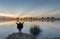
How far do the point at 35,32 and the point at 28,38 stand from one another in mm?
6505

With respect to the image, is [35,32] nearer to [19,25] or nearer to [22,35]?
[19,25]

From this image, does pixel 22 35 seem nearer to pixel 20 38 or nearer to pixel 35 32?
pixel 20 38

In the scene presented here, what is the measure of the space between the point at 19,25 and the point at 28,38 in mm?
4077

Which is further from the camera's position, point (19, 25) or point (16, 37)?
point (19, 25)

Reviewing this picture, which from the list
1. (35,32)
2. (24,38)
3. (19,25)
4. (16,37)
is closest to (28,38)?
(24,38)

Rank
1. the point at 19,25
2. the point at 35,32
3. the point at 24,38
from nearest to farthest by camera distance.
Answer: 1. the point at 24,38
2. the point at 19,25
3. the point at 35,32

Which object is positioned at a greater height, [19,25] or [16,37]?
[19,25]

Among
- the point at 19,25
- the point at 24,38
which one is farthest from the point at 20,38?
the point at 19,25

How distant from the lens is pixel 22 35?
17.5 m

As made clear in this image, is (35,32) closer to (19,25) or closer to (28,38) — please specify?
(19,25)

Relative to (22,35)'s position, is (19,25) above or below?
above

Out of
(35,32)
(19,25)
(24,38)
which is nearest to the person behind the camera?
(24,38)

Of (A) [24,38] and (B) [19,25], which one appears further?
(B) [19,25]

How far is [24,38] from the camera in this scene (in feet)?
54.3
